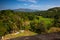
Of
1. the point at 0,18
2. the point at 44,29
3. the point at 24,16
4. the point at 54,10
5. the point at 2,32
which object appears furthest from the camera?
the point at 54,10

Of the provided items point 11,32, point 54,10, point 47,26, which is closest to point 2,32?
point 11,32

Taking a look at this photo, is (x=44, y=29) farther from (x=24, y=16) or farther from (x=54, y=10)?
(x=54, y=10)

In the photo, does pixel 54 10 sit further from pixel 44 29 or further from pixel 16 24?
pixel 16 24

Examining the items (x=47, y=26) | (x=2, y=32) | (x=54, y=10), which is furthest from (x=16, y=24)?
(x=54, y=10)

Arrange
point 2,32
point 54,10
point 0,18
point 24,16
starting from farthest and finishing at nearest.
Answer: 1. point 54,10
2. point 24,16
3. point 0,18
4. point 2,32

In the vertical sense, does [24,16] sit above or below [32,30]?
above

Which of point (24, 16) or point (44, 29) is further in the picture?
point (24, 16)
